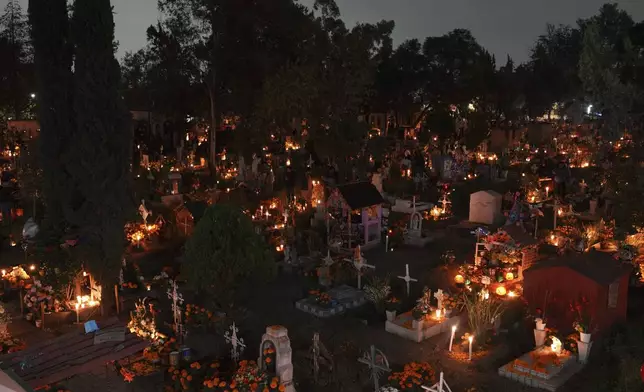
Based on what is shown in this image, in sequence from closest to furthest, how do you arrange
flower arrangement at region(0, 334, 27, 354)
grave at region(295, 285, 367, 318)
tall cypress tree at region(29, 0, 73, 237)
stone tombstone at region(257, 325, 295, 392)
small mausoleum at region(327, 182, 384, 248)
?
stone tombstone at region(257, 325, 295, 392) < flower arrangement at region(0, 334, 27, 354) < tall cypress tree at region(29, 0, 73, 237) < grave at region(295, 285, 367, 318) < small mausoleum at region(327, 182, 384, 248)

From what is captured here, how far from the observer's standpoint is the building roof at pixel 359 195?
63.9 feet

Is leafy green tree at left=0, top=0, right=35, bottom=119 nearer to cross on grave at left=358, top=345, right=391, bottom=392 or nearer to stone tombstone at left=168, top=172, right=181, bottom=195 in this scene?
stone tombstone at left=168, top=172, right=181, bottom=195

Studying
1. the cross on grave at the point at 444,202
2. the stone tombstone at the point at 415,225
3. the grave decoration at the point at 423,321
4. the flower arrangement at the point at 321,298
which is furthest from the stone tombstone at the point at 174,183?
the grave decoration at the point at 423,321

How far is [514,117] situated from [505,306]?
132ft

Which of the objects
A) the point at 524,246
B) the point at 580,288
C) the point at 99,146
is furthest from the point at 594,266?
the point at 99,146

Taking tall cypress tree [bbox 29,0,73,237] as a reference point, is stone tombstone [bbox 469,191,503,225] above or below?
below

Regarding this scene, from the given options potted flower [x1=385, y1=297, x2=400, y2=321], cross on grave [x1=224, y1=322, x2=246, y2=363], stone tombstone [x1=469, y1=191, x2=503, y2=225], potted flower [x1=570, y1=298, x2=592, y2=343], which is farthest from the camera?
stone tombstone [x1=469, y1=191, x2=503, y2=225]

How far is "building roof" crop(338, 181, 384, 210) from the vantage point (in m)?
19.5

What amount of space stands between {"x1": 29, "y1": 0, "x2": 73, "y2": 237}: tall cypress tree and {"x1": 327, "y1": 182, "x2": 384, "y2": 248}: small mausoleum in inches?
343

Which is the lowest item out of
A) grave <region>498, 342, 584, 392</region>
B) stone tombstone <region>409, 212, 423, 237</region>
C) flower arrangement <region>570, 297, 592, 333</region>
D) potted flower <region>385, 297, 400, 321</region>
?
grave <region>498, 342, 584, 392</region>

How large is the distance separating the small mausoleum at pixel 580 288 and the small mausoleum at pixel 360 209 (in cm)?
733

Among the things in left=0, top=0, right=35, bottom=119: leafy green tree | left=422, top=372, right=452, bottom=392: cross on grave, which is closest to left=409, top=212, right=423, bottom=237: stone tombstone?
left=422, top=372, right=452, bottom=392: cross on grave

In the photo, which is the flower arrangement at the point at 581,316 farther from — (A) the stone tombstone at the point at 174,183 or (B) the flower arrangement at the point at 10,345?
(A) the stone tombstone at the point at 174,183

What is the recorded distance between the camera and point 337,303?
48.2ft
